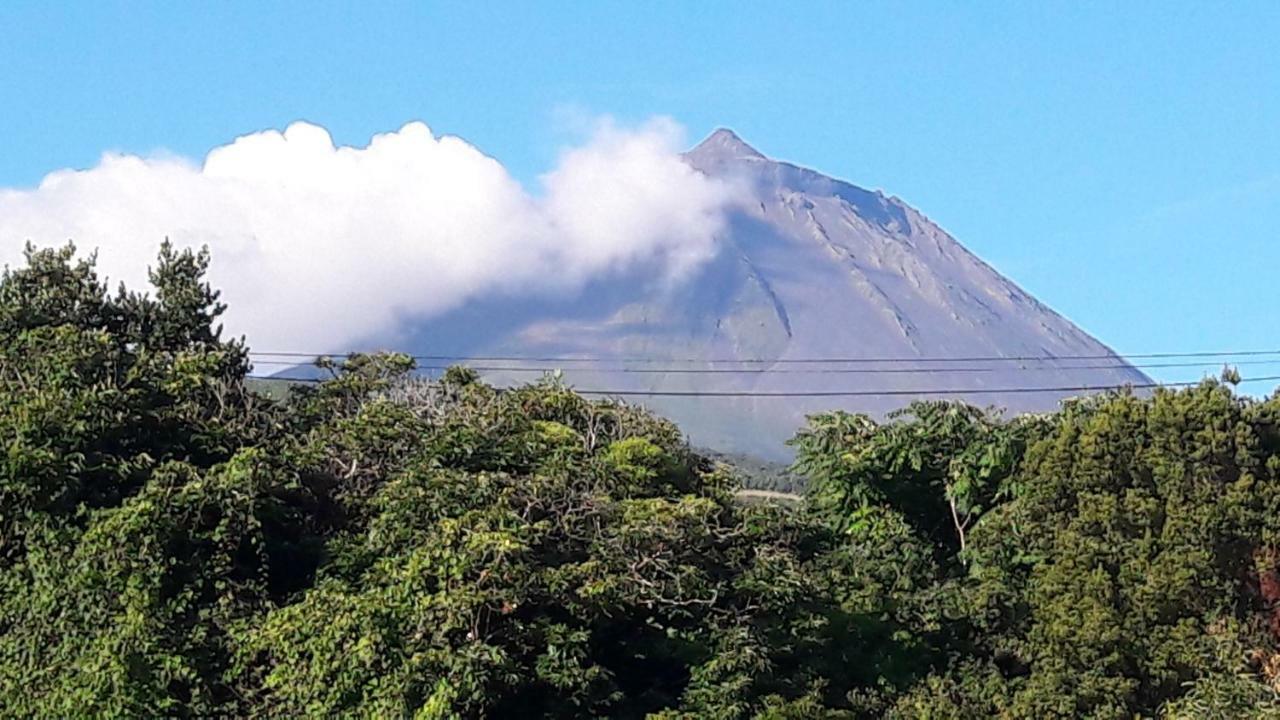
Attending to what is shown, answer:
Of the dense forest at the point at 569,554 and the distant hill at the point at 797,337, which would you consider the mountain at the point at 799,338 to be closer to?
the distant hill at the point at 797,337

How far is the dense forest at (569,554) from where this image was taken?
1480 centimetres

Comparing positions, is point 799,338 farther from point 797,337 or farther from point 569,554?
point 569,554

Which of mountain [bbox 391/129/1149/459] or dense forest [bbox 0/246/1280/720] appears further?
mountain [bbox 391/129/1149/459]

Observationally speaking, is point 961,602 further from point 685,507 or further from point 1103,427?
point 685,507

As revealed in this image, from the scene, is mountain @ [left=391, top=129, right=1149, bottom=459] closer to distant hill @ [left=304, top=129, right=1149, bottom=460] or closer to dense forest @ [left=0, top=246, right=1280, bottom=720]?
distant hill @ [left=304, top=129, right=1149, bottom=460]

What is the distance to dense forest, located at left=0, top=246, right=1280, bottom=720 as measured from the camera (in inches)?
583

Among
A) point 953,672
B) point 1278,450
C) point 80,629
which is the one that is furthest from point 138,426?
point 1278,450

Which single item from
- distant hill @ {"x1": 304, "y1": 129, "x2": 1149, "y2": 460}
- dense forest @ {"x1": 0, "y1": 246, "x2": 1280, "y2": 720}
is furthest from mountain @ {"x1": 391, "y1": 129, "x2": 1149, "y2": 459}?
dense forest @ {"x1": 0, "y1": 246, "x2": 1280, "y2": 720}

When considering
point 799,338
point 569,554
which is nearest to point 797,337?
point 799,338

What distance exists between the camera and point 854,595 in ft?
63.2

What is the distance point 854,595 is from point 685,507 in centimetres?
363

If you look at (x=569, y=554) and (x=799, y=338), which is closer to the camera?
(x=569, y=554)

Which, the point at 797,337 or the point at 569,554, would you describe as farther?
the point at 797,337

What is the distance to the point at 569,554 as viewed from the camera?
16406mm
